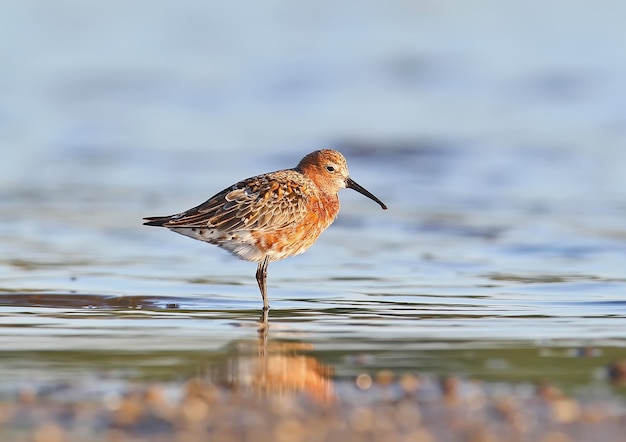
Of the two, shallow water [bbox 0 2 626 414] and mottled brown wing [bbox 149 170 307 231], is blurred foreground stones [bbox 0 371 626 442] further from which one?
mottled brown wing [bbox 149 170 307 231]

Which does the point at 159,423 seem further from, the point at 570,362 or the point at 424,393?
the point at 570,362

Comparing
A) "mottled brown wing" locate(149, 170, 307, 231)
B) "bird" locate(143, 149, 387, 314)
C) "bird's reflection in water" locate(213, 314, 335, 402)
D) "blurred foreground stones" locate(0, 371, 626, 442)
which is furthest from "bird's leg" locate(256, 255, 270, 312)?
"blurred foreground stones" locate(0, 371, 626, 442)

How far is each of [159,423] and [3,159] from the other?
11.6 meters

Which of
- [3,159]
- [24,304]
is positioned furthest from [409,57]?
[24,304]

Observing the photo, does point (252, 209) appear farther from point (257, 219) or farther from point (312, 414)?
point (312, 414)

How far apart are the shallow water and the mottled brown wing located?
543 millimetres

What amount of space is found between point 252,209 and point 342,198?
542cm

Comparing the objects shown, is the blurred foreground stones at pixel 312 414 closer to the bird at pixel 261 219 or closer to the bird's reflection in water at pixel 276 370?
the bird's reflection in water at pixel 276 370

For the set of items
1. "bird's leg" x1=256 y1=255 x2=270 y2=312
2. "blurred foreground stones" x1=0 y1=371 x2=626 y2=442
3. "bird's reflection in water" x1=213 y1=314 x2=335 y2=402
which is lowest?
"blurred foreground stones" x1=0 y1=371 x2=626 y2=442

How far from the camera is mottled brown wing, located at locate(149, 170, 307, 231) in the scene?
8.73 meters

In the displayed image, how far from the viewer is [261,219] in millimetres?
8766

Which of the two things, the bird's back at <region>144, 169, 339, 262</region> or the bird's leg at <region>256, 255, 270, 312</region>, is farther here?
the bird's back at <region>144, 169, 339, 262</region>

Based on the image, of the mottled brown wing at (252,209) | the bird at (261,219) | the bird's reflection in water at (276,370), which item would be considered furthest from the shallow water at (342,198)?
the mottled brown wing at (252,209)

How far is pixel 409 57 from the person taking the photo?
80.9ft
